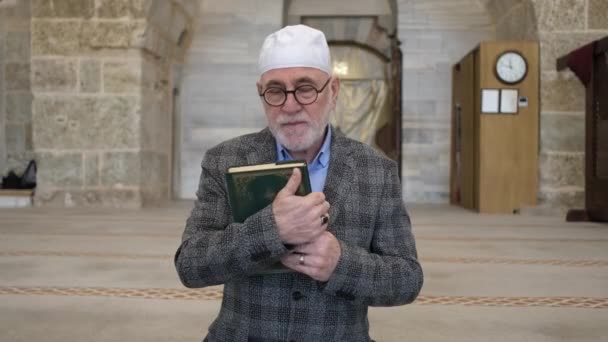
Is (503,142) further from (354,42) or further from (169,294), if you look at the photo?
(169,294)

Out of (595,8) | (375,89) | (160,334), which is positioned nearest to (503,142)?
(595,8)

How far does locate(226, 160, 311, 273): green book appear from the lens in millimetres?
1217

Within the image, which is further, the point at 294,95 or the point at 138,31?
the point at 138,31

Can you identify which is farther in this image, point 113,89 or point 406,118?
point 406,118

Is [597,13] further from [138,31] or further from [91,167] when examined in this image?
[91,167]

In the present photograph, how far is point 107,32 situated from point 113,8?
0.88 feet

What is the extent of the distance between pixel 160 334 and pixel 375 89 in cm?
745

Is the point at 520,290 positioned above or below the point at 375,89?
below

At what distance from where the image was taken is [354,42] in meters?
9.27

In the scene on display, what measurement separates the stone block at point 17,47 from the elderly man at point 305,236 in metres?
8.62

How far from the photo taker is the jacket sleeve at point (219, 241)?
1.23 meters

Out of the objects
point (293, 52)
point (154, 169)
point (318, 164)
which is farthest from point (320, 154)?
point (154, 169)

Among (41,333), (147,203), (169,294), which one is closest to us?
(41,333)

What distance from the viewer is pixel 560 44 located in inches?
282
